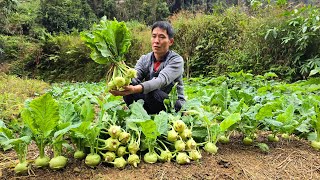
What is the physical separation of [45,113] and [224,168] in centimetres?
110

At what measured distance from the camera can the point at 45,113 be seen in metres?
1.59

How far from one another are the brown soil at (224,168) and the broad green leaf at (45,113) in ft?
0.92

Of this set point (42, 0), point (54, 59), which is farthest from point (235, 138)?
point (42, 0)

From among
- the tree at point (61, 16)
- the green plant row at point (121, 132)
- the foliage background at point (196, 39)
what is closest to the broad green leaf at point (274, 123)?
the green plant row at point (121, 132)

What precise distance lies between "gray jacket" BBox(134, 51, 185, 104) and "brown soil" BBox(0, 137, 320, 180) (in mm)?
713

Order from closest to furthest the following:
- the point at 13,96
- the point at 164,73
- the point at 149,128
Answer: the point at 149,128 < the point at 164,73 < the point at 13,96

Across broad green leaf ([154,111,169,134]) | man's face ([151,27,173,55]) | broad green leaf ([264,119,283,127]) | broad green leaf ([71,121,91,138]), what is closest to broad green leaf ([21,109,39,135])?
broad green leaf ([71,121,91,138])

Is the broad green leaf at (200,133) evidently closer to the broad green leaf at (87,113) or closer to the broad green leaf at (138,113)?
the broad green leaf at (138,113)

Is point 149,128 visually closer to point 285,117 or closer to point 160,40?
point 285,117

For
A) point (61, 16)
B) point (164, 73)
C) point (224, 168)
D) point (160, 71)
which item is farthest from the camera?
point (61, 16)

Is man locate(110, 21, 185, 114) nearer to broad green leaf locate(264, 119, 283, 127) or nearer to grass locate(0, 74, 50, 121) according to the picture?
broad green leaf locate(264, 119, 283, 127)

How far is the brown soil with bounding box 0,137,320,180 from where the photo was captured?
5.46 ft

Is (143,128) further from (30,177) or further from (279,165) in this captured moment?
(279,165)

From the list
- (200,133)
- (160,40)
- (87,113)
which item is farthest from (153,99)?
(87,113)
